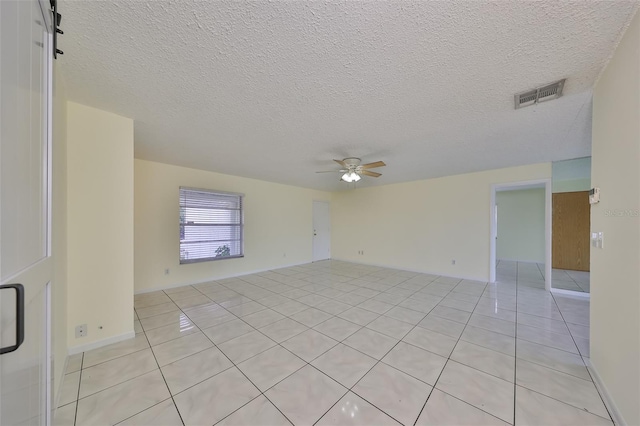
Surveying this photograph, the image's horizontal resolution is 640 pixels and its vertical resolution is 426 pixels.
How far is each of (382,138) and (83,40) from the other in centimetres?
275

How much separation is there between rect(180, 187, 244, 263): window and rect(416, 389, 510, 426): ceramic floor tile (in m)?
4.39

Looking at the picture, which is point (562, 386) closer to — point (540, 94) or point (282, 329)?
point (540, 94)

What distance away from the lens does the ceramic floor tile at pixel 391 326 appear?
2488mm

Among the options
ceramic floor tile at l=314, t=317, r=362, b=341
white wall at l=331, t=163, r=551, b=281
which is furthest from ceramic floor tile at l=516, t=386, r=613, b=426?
white wall at l=331, t=163, r=551, b=281

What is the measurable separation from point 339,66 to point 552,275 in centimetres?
529

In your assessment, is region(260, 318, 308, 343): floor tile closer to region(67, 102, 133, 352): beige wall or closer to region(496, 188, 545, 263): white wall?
region(67, 102, 133, 352): beige wall

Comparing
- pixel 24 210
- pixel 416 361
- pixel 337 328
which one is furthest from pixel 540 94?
pixel 24 210

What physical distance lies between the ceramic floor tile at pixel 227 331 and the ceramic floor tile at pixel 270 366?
0.51 metres

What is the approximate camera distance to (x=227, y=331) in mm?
2553

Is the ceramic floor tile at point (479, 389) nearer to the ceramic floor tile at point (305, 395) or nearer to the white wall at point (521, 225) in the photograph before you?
the ceramic floor tile at point (305, 395)

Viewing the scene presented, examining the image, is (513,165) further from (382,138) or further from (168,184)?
(168,184)

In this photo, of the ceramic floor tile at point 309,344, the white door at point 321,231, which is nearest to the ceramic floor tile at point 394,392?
the ceramic floor tile at point 309,344

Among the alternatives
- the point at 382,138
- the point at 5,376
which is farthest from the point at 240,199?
the point at 5,376


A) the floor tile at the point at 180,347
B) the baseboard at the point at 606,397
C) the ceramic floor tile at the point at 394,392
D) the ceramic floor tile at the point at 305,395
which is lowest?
the floor tile at the point at 180,347
